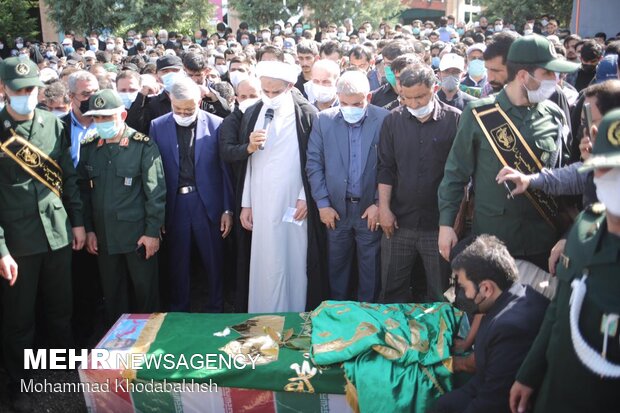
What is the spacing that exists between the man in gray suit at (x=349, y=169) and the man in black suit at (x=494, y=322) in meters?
1.37

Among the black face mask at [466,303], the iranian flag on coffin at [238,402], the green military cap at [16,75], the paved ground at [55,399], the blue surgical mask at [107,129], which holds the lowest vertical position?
the paved ground at [55,399]

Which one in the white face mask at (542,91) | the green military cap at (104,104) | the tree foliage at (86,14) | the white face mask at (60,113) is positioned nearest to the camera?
the white face mask at (542,91)

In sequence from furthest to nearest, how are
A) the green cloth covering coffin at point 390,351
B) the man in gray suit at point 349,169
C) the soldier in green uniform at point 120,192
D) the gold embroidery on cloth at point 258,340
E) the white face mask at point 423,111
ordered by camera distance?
the man in gray suit at point 349,169
the soldier in green uniform at point 120,192
the white face mask at point 423,111
the gold embroidery on cloth at point 258,340
the green cloth covering coffin at point 390,351

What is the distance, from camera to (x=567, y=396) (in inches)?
83.7

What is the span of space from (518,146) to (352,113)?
1.33 meters

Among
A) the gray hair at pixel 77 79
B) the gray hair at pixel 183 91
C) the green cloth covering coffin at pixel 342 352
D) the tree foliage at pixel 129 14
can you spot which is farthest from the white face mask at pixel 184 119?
the tree foliage at pixel 129 14

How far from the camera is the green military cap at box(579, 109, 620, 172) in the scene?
72.5 inches

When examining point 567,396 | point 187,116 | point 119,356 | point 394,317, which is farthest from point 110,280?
point 567,396

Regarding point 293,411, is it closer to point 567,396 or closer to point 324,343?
point 324,343

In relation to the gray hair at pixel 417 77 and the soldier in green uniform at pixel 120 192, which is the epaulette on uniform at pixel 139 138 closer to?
the soldier in green uniform at pixel 120 192

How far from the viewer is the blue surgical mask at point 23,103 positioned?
3.71 meters

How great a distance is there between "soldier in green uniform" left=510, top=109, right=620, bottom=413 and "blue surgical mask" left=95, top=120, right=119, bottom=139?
10.0 feet

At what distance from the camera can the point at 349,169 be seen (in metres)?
4.29

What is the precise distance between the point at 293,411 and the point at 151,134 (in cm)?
239
